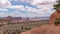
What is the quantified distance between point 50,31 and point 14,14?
1.25 metres

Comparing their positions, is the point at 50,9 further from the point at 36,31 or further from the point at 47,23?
the point at 36,31

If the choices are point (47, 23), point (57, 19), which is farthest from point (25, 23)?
point (57, 19)

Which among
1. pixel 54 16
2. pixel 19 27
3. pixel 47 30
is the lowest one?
pixel 47 30

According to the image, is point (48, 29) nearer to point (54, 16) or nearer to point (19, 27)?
point (54, 16)

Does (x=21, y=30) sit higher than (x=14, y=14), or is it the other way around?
(x=14, y=14)

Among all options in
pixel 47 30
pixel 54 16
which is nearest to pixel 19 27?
pixel 47 30

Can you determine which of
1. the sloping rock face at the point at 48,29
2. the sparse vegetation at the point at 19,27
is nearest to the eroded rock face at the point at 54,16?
the sloping rock face at the point at 48,29

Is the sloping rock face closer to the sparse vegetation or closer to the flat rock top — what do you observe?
the flat rock top

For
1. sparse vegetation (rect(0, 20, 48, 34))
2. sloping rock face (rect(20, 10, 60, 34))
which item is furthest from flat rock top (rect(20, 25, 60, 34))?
sparse vegetation (rect(0, 20, 48, 34))

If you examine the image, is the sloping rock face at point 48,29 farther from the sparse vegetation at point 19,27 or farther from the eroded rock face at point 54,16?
the sparse vegetation at point 19,27

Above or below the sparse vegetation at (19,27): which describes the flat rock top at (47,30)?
below

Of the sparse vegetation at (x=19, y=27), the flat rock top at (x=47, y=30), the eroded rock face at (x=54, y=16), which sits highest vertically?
the eroded rock face at (x=54, y=16)

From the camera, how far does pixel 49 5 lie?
15.1 ft

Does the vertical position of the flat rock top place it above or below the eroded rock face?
below
